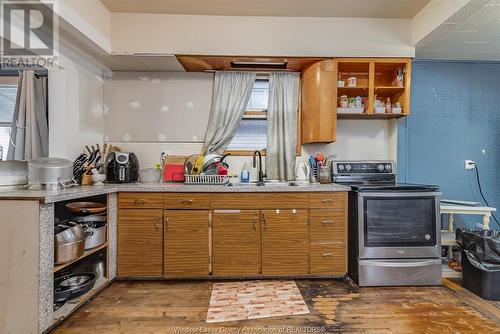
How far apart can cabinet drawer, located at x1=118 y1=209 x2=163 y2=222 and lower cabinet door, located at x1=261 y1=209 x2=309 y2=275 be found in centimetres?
100

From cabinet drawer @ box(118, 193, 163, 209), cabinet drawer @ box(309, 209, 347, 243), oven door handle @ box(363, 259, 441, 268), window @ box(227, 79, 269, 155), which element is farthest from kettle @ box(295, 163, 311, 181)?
cabinet drawer @ box(118, 193, 163, 209)

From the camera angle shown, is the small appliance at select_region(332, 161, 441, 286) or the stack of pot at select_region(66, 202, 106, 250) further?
the small appliance at select_region(332, 161, 441, 286)

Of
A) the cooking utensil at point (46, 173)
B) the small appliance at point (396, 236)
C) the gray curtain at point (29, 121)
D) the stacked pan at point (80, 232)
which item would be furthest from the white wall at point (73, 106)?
the small appliance at point (396, 236)

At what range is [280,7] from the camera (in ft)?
8.21

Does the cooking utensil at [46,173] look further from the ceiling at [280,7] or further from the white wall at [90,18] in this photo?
the ceiling at [280,7]

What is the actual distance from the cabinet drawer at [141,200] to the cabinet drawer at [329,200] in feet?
4.44

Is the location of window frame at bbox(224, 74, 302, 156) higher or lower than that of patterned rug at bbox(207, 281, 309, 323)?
higher

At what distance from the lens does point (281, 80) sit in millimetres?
2990

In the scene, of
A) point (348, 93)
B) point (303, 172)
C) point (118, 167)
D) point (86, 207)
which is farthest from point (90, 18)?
point (348, 93)

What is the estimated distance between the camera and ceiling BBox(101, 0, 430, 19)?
95.5 inches

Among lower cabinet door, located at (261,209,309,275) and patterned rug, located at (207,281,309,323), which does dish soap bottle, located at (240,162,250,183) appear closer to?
lower cabinet door, located at (261,209,309,275)

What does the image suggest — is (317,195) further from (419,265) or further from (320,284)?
(419,265)

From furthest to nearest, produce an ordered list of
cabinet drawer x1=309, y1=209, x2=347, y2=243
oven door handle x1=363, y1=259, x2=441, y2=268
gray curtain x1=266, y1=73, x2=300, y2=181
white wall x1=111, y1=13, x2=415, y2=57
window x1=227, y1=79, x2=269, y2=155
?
window x1=227, y1=79, x2=269, y2=155, gray curtain x1=266, y1=73, x2=300, y2=181, white wall x1=111, y1=13, x2=415, y2=57, cabinet drawer x1=309, y1=209, x2=347, y2=243, oven door handle x1=363, y1=259, x2=441, y2=268

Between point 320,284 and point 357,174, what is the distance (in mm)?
1170
